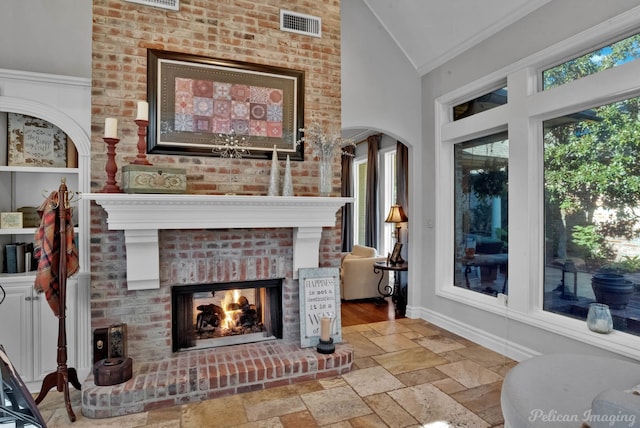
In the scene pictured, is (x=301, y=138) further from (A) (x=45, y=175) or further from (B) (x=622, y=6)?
(B) (x=622, y=6)

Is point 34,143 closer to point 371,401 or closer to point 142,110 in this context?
point 142,110

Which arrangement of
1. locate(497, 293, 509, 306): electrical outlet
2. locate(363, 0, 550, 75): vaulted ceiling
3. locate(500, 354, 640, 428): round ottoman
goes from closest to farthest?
locate(500, 354, 640, 428): round ottoman < locate(363, 0, 550, 75): vaulted ceiling < locate(497, 293, 509, 306): electrical outlet

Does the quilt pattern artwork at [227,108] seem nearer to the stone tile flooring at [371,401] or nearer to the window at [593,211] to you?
the stone tile flooring at [371,401]

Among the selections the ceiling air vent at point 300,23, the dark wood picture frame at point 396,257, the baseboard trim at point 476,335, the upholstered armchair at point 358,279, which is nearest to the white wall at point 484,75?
the baseboard trim at point 476,335

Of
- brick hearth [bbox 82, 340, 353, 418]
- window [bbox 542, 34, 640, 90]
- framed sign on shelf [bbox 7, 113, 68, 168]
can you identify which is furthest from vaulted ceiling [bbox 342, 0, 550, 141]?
framed sign on shelf [bbox 7, 113, 68, 168]

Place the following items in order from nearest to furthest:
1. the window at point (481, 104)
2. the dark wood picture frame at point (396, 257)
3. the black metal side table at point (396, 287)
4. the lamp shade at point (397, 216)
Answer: the window at point (481, 104) < the black metal side table at point (396, 287) < the dark wood picture frame at point (396, 257) < the lamp shade at point (397, 216)

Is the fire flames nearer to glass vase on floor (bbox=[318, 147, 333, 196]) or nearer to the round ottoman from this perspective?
glass vase on floor (bbox=[318, 147, 333, 196])

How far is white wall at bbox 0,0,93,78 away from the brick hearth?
2.55 meters

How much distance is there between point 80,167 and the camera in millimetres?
2855

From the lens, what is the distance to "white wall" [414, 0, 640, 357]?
9.28 feet

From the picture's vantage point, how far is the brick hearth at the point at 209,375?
7.87 ft

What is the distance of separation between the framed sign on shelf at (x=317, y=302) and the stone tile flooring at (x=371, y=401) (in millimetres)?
367

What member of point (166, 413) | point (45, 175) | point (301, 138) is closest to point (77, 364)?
point (166, 413)

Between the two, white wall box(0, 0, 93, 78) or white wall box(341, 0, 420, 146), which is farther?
white wall box(341, 0, 420, 146)
